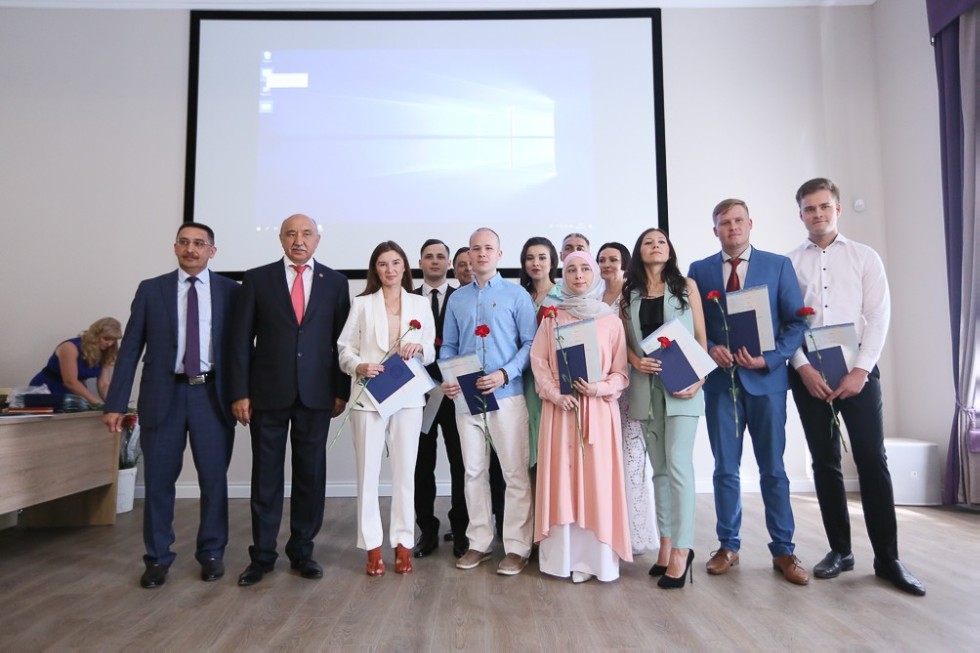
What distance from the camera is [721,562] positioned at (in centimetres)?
275

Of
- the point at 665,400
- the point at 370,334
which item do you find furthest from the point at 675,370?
the point at 370,334

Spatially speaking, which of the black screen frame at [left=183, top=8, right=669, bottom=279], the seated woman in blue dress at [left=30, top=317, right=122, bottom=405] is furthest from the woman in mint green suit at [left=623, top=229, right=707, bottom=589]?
the seated woman in blue dress at [left=30, top=317, right=122, bottom=405]

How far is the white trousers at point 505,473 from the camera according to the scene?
2848 millimetres

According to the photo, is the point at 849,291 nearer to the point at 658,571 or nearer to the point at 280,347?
the point at 658,571

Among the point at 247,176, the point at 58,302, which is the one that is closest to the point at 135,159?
the point at 247,176

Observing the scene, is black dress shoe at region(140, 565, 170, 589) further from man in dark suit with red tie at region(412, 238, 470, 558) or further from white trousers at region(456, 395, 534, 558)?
white trousers at region(456, 395, 534, 558)

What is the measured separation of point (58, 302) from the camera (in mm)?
4980

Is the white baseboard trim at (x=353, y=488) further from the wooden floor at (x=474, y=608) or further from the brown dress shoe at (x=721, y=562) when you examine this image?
the brown dress shoe at (x=721, y=562)

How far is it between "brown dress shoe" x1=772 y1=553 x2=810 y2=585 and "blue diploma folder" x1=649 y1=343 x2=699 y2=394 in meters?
0.91

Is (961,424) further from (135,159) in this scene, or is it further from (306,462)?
(135,159)

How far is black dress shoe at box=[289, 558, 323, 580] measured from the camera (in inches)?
108

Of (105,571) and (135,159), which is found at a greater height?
(135,159)

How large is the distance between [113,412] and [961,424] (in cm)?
507

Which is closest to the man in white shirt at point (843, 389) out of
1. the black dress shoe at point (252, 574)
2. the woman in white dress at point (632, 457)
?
the woman in white dress at point (632, 457)
